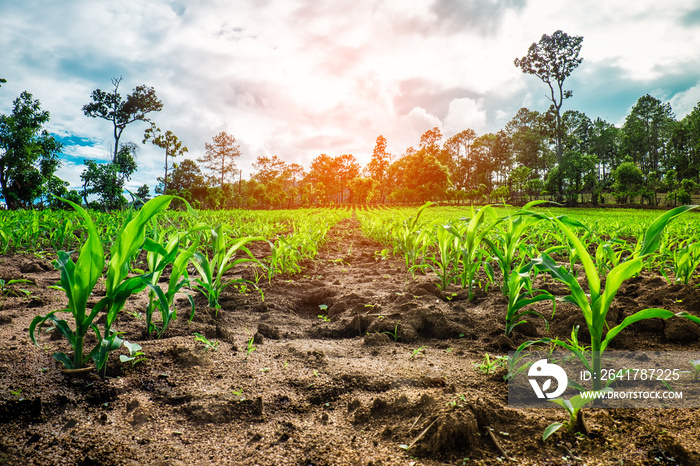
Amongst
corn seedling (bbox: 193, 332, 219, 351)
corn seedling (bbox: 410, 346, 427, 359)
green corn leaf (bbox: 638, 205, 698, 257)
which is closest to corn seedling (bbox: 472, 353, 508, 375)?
corn seedling (bbox: 410, 346, 427, 359)

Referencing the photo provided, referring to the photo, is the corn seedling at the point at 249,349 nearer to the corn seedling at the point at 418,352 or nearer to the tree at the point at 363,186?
the corn seedling at the point at 418,352

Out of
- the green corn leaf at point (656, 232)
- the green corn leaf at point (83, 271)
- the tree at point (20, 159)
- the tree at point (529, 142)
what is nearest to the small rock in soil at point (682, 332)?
the green corn leaf at point (656, 232)

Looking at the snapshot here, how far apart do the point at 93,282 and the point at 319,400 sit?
3.24ft

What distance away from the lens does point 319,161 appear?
64.2 m

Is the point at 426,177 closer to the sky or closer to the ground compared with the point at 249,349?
closer to the sky

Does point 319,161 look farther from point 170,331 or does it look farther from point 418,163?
point 170,331

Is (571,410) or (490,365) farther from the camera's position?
(490,365)

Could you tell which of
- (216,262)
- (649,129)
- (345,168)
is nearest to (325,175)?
(345,168)

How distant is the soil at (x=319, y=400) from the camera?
2.98ft

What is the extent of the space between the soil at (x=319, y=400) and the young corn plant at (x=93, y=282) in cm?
11

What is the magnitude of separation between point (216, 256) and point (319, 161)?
210ft

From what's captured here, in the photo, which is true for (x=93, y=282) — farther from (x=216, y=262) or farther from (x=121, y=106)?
(x=121, y=106)

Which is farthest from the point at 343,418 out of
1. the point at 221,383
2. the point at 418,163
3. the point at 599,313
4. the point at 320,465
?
the point at 418,163

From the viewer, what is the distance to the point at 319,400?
1.23m
